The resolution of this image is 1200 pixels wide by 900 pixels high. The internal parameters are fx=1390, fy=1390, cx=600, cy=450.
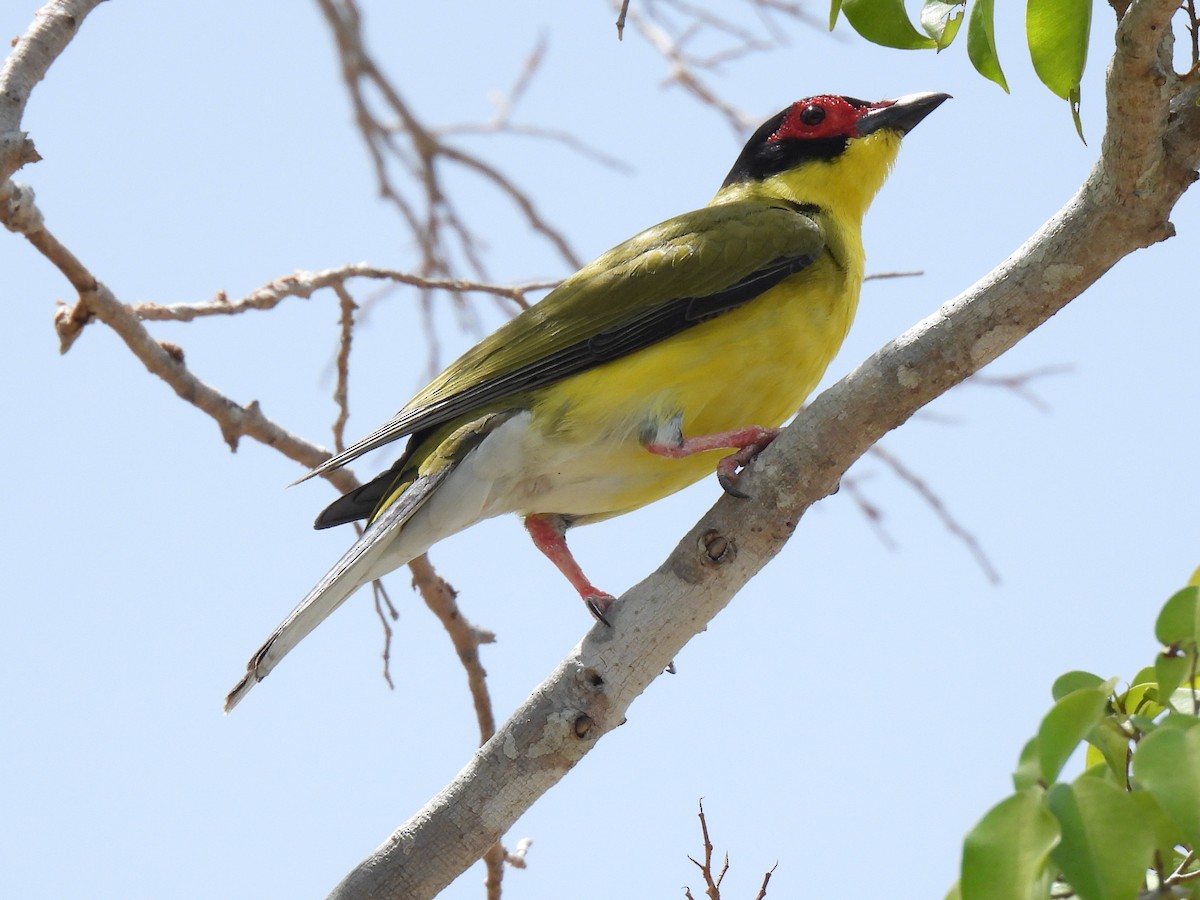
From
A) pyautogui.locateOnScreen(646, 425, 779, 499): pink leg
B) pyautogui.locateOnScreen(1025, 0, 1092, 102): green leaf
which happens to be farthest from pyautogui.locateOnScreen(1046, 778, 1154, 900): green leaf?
pyautogui.locateOnScreen(646, 425, 779, 499): pink leg

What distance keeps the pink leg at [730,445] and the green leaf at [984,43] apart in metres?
1.15

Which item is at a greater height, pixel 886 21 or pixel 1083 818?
pixel 886 21

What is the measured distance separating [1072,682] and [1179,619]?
0.49 feet

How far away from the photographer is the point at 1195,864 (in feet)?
5.72

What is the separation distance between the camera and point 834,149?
4.96m

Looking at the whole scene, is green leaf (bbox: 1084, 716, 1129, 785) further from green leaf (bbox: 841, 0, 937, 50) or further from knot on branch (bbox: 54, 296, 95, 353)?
knot on branch (bbox: 54, 296, 95, 353)

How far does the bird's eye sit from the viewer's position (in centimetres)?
507

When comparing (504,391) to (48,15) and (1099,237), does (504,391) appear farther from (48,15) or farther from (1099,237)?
(1099,237)

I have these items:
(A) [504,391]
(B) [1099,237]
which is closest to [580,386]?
(A) [504,391]

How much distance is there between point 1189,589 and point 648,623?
145 cm

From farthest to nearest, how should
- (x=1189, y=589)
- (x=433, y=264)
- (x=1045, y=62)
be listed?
(x=433, y=264) → (x=1045, y=62) → (x=1189, y=589)

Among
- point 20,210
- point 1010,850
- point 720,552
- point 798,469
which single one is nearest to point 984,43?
point 798,469

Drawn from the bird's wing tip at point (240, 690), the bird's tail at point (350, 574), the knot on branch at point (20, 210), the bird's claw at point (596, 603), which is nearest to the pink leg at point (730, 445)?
the bird's claw at point (596, 603)

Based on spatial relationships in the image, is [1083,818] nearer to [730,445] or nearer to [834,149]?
[730,445]
